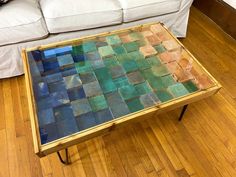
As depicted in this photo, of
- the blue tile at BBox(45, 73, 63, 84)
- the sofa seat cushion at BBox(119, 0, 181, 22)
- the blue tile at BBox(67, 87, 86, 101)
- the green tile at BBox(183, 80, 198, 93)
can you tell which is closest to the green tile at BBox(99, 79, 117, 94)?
the blue tile at BBox(67, 87, 86, 101)

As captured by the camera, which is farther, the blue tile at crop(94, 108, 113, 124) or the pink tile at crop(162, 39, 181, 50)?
the pink tile at crop(162, 39, 181, 50)

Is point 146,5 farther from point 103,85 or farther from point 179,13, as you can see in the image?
point 103,85

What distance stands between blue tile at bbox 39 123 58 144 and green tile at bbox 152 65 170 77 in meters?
0.57

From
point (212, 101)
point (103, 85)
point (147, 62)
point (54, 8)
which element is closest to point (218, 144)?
point (212, 101)

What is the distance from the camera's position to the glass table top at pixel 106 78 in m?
0.95

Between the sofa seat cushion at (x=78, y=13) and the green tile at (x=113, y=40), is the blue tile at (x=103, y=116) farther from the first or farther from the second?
the sofa seat cushion at (x=78, y=13)

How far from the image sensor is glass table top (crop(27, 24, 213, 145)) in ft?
3.11

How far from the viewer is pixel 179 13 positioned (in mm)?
1732

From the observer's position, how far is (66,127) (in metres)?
0.90

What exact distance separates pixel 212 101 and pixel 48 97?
3.62 ft

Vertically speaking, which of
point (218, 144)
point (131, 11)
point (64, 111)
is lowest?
point (218, 144)

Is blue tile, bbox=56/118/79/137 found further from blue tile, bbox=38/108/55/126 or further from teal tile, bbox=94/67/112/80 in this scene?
teal tile, bbox=94/67/112/80

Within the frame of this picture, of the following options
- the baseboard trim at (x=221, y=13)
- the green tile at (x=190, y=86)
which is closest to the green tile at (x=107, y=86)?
the green tile at (x=190, y=86)

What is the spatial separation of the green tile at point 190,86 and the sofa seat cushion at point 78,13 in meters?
0.71
